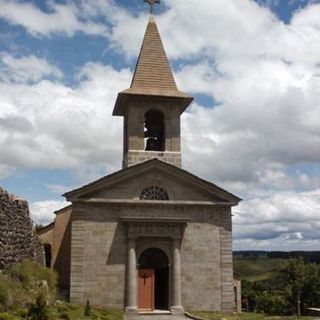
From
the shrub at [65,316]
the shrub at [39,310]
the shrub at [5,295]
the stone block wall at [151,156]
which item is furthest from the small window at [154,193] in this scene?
the shrub at [39,310]

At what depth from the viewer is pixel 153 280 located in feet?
87.6

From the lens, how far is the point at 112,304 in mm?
25938

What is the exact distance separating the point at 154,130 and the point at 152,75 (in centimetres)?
319

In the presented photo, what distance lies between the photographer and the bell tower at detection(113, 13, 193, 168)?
29625 millimetres

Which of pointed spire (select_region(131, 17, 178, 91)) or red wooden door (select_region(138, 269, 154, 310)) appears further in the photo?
pointed spire (select_region(131, 17, 178, 91))

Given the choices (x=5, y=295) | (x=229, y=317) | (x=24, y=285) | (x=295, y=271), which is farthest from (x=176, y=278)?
(x=295, y=271)

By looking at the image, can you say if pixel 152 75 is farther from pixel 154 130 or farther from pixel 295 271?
pixel 295 271

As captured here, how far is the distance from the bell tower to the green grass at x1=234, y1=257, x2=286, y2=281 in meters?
96.1

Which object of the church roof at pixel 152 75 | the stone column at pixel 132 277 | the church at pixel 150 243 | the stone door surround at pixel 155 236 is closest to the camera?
the stone column at pixel 132 277

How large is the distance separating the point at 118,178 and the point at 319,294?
38.0 metres

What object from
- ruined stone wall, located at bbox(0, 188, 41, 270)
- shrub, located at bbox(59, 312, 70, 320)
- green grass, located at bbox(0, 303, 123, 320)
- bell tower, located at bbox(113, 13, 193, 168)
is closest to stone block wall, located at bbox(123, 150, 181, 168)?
bell tower, located at bbox(113, 13, 193, 168)

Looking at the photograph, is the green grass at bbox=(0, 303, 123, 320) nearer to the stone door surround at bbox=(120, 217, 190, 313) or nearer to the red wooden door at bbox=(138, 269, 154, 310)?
the stone door surround at bbox=(120, 217, 190, 313)

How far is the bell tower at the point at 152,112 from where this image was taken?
1166 inches

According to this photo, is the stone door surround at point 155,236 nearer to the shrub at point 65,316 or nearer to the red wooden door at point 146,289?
the red wooden door at point 146,289
